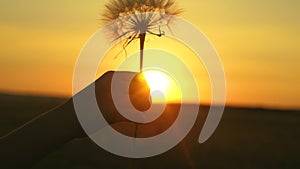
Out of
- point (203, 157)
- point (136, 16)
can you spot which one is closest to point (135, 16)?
point (136, 16)

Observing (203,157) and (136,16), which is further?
(203,157)

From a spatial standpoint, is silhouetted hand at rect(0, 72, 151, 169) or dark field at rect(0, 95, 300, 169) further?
→ dark field at rect(0, 95, 300, 169)

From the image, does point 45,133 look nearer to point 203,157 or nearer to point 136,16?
point 136,16

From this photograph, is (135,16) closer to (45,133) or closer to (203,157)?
(45,133)

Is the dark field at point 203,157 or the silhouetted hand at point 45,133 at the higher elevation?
the silhouetted hand at point 45,133

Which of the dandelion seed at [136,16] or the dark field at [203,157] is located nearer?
the dandelion seed at [136,16]

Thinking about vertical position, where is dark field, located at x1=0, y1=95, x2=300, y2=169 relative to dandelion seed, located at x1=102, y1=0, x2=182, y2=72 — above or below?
below

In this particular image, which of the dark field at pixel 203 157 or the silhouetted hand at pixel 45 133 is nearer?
the silhouetted hand at pixel 45 133

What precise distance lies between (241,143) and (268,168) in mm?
5546

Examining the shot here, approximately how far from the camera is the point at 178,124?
28.3 feet

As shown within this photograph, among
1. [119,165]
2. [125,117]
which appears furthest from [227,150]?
[125,117]

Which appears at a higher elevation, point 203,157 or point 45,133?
point 45,133

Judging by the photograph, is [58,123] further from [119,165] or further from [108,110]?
[119,165]

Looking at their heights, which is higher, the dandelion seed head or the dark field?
the dandelion seed head
